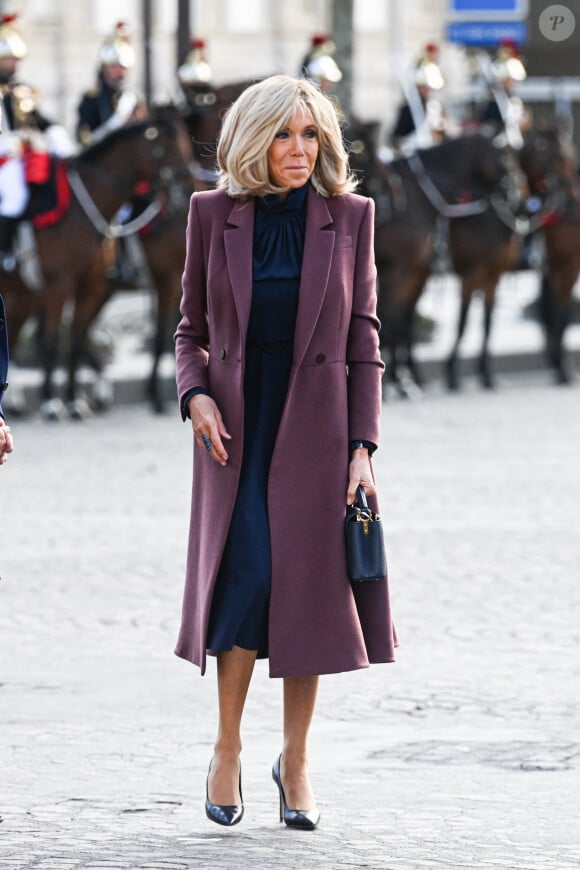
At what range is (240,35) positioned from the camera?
64625 millimetres

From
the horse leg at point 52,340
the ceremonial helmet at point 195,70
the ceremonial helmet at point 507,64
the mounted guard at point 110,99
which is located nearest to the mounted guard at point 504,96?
the ceremonial helmet at point 507,64

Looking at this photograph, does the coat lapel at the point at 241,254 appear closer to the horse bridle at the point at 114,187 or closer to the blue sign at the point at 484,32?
the horse bridle at the point at 114,187

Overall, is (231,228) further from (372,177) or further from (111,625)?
(372,177)

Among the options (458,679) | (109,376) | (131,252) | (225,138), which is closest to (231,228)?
(225,138)

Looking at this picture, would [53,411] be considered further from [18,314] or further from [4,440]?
[4,440]

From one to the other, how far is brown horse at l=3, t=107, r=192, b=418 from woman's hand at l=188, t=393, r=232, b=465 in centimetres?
1085

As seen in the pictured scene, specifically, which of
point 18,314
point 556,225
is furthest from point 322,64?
point 18,314

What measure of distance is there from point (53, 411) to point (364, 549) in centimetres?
1127

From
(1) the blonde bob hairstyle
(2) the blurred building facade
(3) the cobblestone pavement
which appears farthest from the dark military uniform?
(2) the blurred building facade

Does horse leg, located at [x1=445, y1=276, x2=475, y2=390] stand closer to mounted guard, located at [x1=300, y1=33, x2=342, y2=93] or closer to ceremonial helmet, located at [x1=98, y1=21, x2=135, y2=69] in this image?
mounted guard, located at [x1=300, y1=33, x2=342, y2=93]

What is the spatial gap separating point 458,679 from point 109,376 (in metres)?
11.1

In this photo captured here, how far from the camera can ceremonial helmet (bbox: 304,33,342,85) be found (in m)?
18.5

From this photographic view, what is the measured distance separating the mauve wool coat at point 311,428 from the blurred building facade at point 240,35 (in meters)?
53.7

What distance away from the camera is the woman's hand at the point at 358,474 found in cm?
543
